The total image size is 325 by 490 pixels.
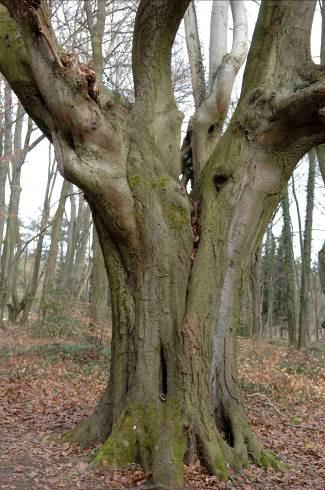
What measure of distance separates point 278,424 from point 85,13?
42.7ft

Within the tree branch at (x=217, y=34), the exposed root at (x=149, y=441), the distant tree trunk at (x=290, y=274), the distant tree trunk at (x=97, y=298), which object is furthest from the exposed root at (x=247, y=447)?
the distant tree trunk at (x=290, y=274)

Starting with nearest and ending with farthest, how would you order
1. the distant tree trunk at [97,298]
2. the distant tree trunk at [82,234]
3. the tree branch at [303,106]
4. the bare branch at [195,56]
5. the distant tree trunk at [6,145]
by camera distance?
the tree branch at [303,106], the bare branch at [195,56], the distant tree trunk at [97,298], the distant tree trunk at [6,145], the distant tree trunk at [82,234]

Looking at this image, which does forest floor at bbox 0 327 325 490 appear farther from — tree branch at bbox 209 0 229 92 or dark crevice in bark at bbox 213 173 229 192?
tree branch at bbox 209 0 229 92

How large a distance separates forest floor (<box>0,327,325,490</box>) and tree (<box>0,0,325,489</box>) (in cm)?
28

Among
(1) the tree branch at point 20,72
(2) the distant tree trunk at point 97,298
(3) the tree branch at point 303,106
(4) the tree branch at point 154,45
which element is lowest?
(2) the distant tree trunk at point 97,298

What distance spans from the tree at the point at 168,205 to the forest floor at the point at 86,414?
0.28 m

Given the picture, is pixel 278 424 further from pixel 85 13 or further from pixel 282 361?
pixel 85 13

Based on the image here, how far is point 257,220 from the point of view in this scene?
5.68 meters

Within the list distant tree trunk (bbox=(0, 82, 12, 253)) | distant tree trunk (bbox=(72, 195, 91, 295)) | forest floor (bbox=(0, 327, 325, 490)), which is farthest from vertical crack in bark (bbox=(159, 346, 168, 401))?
distant tree trunk (bbox=(72, 195, 91, 295))

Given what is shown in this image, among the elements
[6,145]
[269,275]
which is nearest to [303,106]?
[6,145]

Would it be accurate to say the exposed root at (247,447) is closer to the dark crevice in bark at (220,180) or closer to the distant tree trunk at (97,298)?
the dark crevice in bark at (220,180)

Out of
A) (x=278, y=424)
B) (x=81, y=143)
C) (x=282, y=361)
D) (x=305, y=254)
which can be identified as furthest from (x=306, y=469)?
(x=305, y=254)

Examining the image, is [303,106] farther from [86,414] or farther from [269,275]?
[269,275]

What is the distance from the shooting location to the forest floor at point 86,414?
473 centimetres
